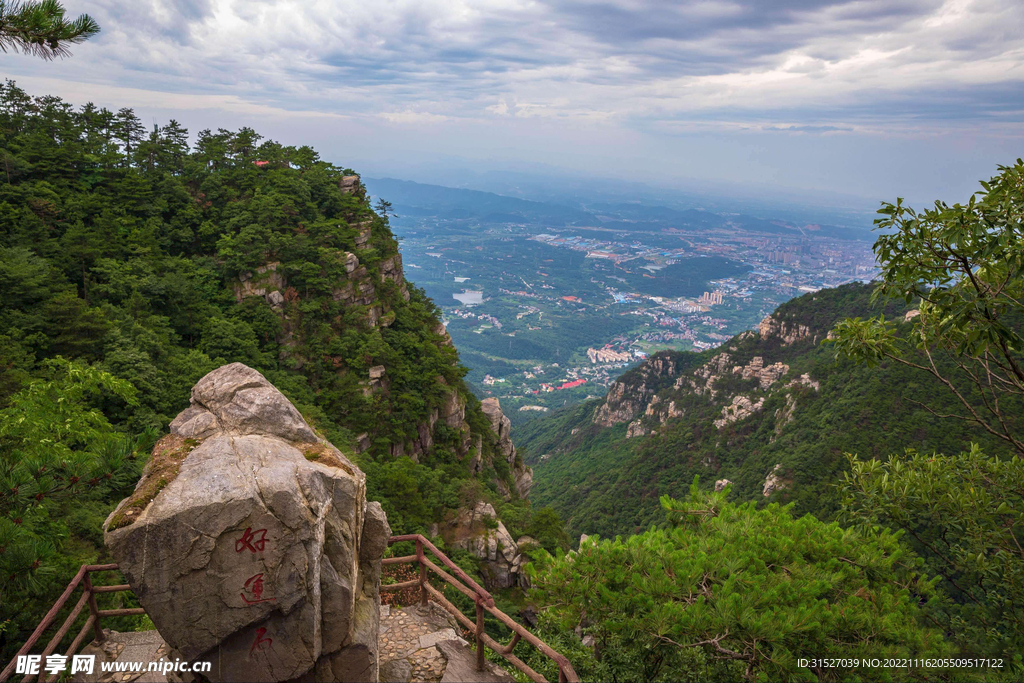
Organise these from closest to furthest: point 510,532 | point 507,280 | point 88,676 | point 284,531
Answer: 1. point 284,531
2. point 88,676
3. point 510,532
4. point 507,280

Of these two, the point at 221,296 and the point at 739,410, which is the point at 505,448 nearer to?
the point at 221,296

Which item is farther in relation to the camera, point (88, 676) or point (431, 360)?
point (431, 360)

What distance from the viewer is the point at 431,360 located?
23.5 m

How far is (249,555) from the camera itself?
3.83 metres

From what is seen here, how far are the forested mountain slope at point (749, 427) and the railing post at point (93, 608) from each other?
678 inches

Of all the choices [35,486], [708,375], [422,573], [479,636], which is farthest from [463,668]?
[708,375]

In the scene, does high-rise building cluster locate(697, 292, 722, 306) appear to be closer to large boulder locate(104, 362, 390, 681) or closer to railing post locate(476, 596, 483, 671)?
railing post locate(476, 596, 483, 671)

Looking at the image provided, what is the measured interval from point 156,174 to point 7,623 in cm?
2493

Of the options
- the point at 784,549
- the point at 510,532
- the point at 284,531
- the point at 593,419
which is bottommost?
the point at 593,419

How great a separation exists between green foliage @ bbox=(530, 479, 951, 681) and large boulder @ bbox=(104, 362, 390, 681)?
405 cm

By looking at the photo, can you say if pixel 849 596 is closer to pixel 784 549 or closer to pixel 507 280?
pixel 784 549

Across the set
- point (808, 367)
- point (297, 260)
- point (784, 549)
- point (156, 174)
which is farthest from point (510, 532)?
point (808, 367)

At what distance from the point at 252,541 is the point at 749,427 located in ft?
145

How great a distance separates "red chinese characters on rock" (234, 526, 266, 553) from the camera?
3.81 meters
